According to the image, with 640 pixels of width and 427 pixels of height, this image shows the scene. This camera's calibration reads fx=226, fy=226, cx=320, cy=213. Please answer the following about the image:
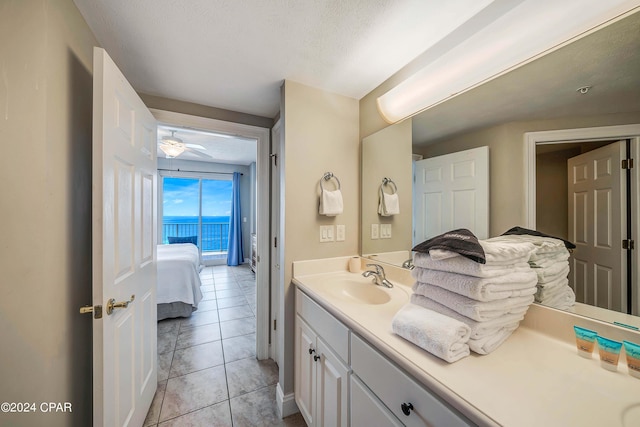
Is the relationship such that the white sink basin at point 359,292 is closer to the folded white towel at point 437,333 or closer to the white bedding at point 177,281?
the folded white towel at point 437,333

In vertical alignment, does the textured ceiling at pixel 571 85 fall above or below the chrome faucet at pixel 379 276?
above

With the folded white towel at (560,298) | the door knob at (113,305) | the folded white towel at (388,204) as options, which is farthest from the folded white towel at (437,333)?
the door knob at (113,305)

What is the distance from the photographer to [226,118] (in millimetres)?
1973

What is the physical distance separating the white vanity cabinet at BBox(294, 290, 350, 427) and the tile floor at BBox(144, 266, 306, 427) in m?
0.36

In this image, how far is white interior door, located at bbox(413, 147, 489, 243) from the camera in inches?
40.9

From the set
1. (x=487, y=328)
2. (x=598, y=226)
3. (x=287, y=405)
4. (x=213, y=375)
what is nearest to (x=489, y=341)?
(x=487, y=328)

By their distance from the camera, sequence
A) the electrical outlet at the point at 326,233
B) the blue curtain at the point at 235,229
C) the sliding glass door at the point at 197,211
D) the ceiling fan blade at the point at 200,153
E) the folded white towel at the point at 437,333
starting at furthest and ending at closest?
the blue curtain at the point at 235,229, the sliding glass door at the point at 197,211, the ceiling fan blade at the point at 200,153, the electrical outlet at the point at 326,233, the folded white towel at the point at 437,333

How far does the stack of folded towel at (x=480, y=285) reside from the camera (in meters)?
0.70

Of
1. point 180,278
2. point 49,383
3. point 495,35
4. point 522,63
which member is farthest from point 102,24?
point 180,278

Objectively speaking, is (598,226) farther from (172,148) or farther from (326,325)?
(172,148)

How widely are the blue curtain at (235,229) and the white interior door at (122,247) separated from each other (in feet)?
13.5

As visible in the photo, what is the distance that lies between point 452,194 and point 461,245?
512 mm

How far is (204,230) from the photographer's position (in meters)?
5.91

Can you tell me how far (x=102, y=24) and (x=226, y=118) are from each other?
3.01ft
